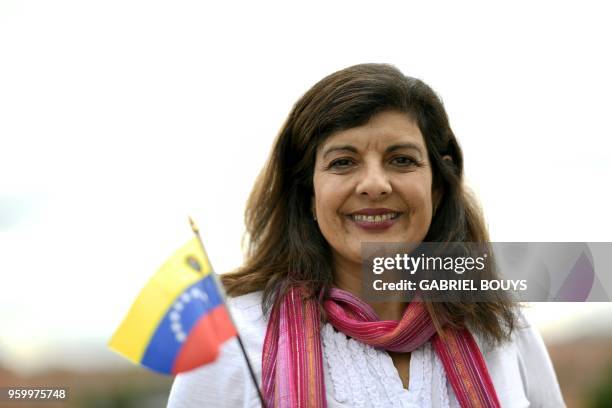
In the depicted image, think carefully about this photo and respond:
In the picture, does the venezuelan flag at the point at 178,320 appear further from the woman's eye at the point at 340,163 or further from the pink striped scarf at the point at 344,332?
the woman's eye at the point at 340,163

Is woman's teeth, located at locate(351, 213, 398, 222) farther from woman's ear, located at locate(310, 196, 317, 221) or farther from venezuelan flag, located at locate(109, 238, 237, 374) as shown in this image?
venezuelan flag, located at locate(109, 238, 237, 374)

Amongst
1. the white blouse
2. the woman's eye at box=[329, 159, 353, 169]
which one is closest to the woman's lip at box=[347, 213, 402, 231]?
the woman's eye at box=[329, 159, 353, 169]

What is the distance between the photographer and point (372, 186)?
112 inches

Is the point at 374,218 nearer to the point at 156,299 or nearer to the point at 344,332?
the point at 344,332

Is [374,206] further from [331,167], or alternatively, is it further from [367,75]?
[367,75]

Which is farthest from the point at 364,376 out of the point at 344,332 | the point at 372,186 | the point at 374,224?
the point at 372,186

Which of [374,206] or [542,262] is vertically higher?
[542,262]

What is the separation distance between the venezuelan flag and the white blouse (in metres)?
0.58

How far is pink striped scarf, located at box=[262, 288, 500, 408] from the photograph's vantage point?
2.78 metres

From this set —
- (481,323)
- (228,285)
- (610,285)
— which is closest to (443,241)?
(481,323)

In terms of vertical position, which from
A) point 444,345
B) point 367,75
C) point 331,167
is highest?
point 367,75

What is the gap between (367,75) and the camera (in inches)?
117

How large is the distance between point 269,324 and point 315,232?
1.29ft

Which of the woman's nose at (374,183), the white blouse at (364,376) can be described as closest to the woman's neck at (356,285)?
the white blouse at (364,376)
